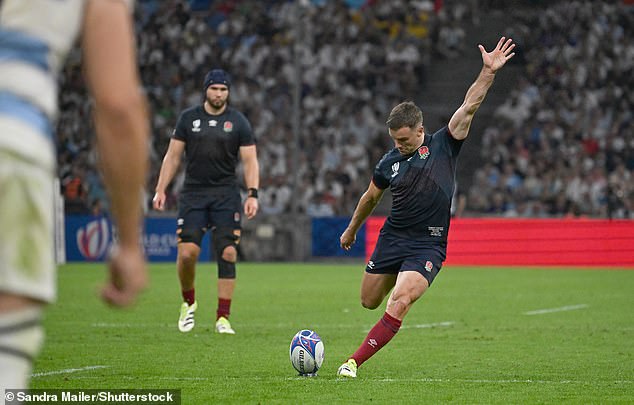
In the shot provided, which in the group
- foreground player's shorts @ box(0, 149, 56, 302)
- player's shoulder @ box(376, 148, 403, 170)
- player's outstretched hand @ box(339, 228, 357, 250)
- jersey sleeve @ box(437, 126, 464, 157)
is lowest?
player's outstretched hand @ box(339, 228, 357, 250)

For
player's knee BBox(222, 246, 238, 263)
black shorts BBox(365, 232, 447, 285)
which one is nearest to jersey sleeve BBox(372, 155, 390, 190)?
black shorts BBox(365, 232, 447, 285)

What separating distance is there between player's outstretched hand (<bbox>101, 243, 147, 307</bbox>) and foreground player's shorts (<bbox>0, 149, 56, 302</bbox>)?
0.52ft

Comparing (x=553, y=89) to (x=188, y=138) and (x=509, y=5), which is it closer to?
(x=509, y=5)

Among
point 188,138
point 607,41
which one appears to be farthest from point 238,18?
point 188,138

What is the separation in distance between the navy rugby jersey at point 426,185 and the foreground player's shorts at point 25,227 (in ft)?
20.9

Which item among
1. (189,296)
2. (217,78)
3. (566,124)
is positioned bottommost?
(189,296)

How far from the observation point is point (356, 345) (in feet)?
36.5

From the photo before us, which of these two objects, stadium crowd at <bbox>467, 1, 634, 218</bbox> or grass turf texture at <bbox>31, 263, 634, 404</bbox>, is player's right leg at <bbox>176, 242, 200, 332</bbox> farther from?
stadium crowd at <bbox>467, 1, 634, 218</bbox>

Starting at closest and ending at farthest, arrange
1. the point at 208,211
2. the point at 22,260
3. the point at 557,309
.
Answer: the point at 22,260, the point at 208,211, the point at 557,309

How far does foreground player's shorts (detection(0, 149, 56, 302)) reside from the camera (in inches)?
113

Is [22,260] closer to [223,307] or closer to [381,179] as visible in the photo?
[381,179]

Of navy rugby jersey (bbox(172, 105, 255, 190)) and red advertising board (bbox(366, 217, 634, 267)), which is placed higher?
navy rugby jersey (bbox(172, 105, 255, 190))

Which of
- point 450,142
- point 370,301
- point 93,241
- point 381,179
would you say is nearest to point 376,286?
point 370,301

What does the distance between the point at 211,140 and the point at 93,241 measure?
51.9 ft
